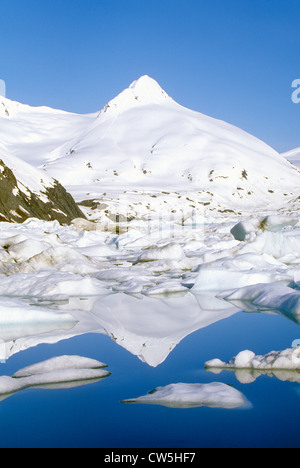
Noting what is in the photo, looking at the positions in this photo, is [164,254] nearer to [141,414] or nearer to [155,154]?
[141,414]

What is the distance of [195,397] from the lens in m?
3.57

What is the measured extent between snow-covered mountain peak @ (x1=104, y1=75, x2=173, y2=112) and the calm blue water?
106m

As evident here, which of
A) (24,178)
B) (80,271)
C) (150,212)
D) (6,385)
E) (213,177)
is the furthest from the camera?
(213,177)

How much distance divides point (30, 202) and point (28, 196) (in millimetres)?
322

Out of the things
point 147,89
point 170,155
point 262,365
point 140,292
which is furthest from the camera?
point 147,89

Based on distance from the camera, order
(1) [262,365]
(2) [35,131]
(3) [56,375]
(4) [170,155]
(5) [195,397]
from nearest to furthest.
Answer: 1. (5) [195,397]
2. (3) [56,375]
3. (1) [262,365]
4. (4) [170,155]
5. (2) [35,131]

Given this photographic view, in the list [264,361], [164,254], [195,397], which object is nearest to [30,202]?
[164,254]

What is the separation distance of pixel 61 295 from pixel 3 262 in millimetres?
3354

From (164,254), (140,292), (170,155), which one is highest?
(170,155)

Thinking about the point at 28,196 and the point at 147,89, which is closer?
the point at 28,196

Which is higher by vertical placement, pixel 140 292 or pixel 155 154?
pixel 155 154
